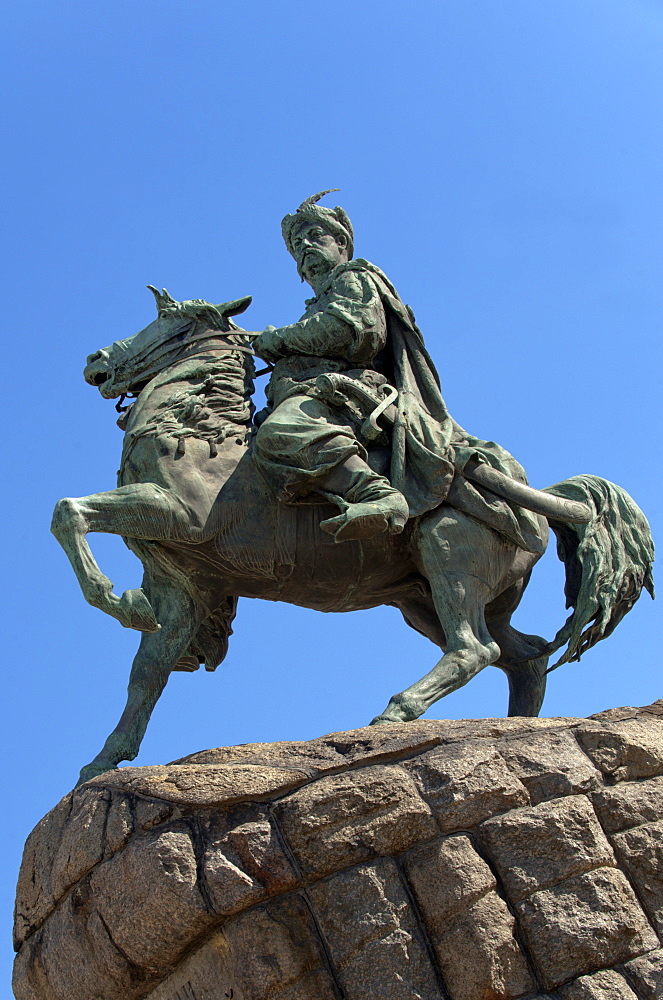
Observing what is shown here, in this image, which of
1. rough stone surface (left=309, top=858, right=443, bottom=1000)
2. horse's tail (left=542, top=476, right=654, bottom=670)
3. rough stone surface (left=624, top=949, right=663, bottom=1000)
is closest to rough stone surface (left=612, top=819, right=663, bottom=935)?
rough stone surface (left=624, top=949, right=663, bottom=1000)

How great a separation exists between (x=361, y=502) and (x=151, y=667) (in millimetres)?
1452

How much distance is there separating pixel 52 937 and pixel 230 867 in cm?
93

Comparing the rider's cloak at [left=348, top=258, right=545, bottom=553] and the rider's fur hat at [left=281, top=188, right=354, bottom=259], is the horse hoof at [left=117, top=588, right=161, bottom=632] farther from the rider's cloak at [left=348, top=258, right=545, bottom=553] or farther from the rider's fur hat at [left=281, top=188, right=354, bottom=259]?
the rider's fur hat at [left=281, top=188, right=354, bottom=259]

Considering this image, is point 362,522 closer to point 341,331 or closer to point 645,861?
point 341,331

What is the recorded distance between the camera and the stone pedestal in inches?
200

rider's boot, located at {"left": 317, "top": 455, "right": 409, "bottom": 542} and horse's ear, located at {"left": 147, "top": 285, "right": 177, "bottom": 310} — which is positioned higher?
horse's ear, located at {"left": 147, "top": 285, "right": 177, "bottom": 310}

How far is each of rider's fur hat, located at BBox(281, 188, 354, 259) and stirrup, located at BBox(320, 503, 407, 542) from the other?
2.19 m

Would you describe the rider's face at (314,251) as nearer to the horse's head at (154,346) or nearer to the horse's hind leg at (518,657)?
the horse's head at (154,346)

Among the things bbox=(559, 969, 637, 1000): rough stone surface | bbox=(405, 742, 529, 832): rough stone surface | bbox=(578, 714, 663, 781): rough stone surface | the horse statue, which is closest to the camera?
bbox=(559, 969, 637, 1000): rough stone surface

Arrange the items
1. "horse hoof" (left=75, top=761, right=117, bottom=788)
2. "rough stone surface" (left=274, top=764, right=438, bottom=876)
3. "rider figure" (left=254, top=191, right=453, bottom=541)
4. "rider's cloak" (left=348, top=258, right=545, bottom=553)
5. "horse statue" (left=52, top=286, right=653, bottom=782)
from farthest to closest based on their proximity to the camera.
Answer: "rider's cloak" (left=348, top=258, right=545, bottom=553) < "rider figure" (left=254, top=191, right=453, bottom=541) < "horse statue" (left=52, top=286, right=653, bottom=782) < "horse hoof" (left=75, top=761, right=117, bottom=788) < "rough stone surface" (left=274, top=764, right=438, bottom=876)

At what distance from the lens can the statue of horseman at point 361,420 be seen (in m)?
6.92

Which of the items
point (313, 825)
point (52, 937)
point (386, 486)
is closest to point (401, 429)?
point (386, 486)

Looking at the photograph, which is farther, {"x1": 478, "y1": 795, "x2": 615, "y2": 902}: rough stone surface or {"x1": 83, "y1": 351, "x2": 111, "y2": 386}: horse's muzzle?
{"x1": 83, "y1": 351, "x2": 111, "y2": 386}: horse's muzzle

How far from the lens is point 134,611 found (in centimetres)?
643
